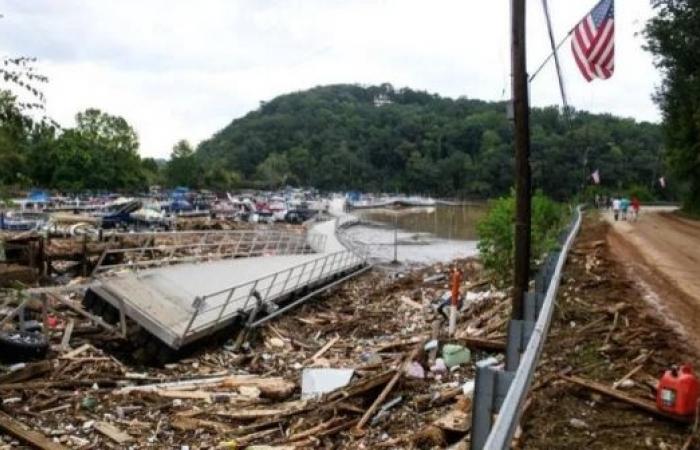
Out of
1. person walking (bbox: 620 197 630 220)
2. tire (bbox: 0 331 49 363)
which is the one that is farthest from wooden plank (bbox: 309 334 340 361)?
person walking (bbox: 620 197 630 220)

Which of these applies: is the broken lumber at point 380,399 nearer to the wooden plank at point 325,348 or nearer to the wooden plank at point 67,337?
the wooden plank at point 325,348

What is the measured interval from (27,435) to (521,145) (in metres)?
8.38

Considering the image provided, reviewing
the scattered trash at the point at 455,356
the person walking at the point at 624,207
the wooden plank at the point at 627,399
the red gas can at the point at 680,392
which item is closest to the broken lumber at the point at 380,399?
the scattered trash at the point at 455,356

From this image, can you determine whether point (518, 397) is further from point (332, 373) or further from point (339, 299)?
point (339, 299)

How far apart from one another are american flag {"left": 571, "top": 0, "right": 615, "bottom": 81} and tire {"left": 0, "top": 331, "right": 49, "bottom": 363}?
41.0 feet

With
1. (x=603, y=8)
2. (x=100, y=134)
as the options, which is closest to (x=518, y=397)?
(x=603, y=8)

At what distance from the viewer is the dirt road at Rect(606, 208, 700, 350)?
33.9 ft

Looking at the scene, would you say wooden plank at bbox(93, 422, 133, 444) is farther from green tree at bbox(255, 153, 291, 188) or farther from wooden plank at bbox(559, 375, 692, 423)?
green tree at bbox(255, 153, 291, 188)

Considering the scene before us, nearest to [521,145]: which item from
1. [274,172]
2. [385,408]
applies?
[385,408]

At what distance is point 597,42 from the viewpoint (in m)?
13.5

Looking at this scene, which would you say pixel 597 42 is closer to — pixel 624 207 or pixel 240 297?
pixel 240 297

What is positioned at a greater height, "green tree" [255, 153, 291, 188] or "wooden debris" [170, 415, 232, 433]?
"green tree" [255, 153, 291, 188]

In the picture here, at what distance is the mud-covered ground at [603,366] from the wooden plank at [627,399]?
0.16ft

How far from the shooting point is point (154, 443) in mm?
9914
